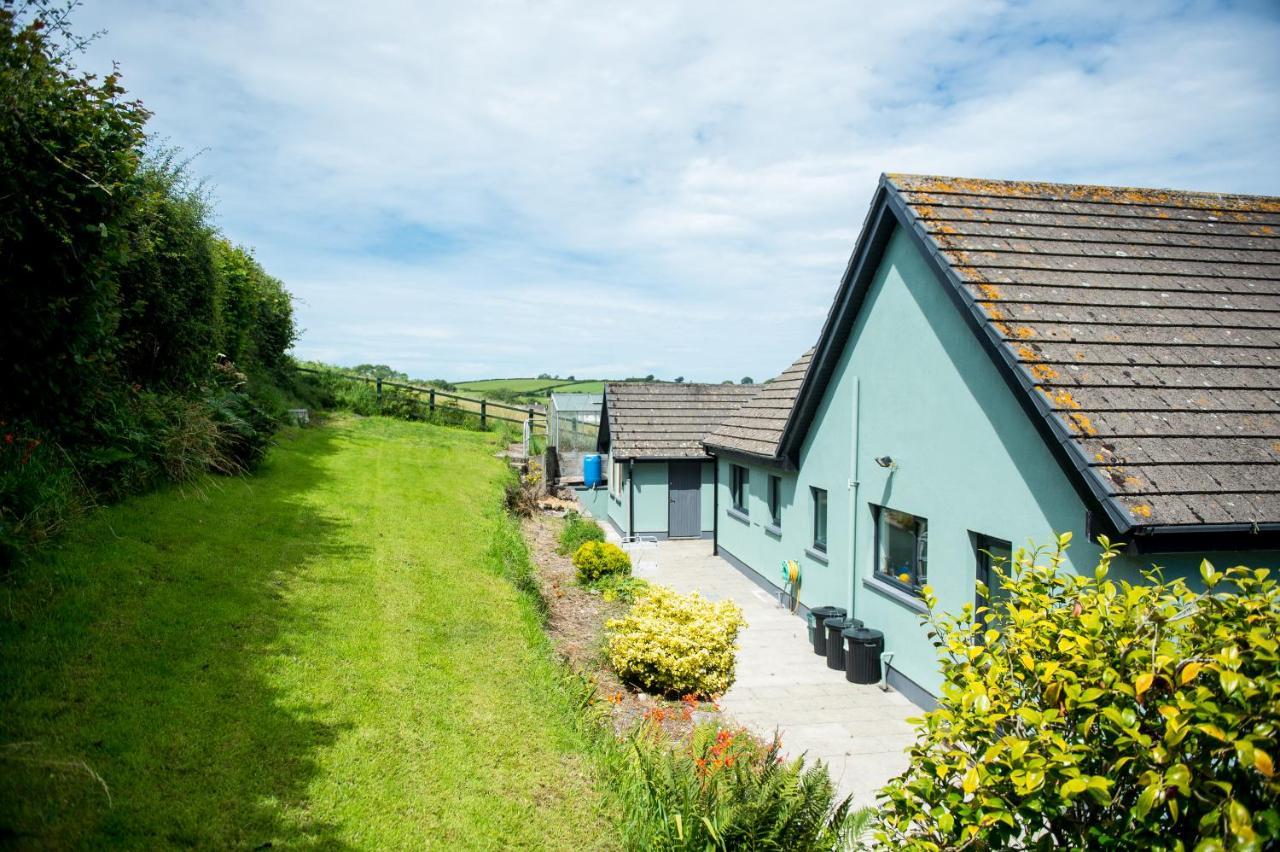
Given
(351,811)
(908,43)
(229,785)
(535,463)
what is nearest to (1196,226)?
(908,43)

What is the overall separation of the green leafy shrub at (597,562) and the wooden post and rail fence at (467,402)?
15.2 metres

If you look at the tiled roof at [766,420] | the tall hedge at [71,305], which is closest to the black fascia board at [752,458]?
the tiled roof at [766,420]

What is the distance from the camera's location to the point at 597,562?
15.2m

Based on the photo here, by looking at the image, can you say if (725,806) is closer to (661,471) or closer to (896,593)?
(896,593)

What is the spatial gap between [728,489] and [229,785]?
15992 mm

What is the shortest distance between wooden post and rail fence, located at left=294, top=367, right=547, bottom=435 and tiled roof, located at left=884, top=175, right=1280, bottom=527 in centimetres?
2272

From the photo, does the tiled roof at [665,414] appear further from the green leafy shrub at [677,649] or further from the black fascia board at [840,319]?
the green leafy shrub at [677,649]

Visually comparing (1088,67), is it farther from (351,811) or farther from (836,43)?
(351,811)

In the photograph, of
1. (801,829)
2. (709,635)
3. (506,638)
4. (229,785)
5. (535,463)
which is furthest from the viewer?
(535,463)

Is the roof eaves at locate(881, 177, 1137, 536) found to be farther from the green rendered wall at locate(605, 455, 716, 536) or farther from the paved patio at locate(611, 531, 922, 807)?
the green rendered wall at locate(605, 455, 716, 536)

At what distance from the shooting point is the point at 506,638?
8977 mm

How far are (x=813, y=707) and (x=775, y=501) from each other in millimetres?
7314

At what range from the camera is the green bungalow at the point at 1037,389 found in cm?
677

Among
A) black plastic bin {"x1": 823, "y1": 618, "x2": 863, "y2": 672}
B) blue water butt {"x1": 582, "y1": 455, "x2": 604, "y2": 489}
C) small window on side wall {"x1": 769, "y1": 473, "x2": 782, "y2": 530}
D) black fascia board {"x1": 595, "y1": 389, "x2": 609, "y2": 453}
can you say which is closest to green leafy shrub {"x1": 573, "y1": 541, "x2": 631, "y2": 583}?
small window on side wall {"x1": 769, "y1": 473, "x2": 782, "y2": 530}
